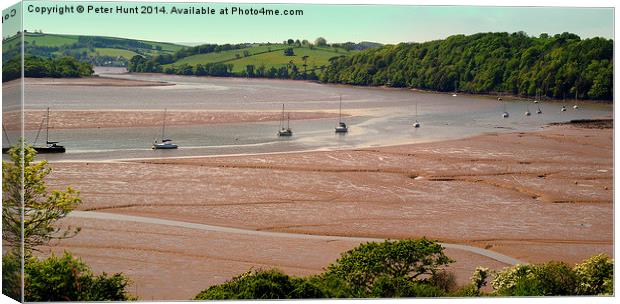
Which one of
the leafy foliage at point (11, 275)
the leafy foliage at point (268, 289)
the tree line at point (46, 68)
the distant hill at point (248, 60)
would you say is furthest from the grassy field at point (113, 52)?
the leafy foliage at point (268, 289)

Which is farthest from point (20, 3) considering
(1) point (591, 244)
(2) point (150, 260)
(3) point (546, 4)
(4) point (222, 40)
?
(1) point (591, 244)

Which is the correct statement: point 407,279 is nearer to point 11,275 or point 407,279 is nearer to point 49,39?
point 11,275

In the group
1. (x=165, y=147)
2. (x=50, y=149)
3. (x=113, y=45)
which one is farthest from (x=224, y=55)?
(x=165, y=147)

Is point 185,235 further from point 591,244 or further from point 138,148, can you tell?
point 591,244

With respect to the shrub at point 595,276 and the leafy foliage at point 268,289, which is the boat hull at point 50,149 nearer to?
the leafy foliage at point 268,289

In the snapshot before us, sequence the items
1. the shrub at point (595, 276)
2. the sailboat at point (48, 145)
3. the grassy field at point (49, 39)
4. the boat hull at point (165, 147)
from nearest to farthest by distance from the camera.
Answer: the grassy field at point (49, 39) < the shrub at point (595, 276) < the sailboat at point (48, 145) < the boat hull at point (165, 147)

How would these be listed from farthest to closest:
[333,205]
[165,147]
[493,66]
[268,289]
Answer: [165,147] → [493,66] → [333,205] → [268,289]
